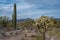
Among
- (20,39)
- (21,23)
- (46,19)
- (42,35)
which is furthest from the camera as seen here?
(21,23)

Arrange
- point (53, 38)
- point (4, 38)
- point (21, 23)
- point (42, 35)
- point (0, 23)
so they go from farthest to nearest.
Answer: point (21, 23) < point (0, 23) < point (4, 38) < point (53, 38) < point (42, 35)

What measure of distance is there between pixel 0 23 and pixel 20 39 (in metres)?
7.21

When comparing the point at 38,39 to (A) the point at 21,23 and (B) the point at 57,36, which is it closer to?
(B) the point at 57,36

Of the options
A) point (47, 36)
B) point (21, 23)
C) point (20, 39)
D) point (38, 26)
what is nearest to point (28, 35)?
point (20, 39)

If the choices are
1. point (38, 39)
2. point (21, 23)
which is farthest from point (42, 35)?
point (21, 23)

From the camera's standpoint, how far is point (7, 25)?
73.7ft

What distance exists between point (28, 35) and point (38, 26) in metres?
5.74

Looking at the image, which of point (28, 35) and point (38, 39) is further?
point (28, 35)

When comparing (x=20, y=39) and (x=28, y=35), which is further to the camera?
(x=28, y=35)

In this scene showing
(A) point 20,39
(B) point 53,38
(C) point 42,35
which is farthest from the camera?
(A) point 20,39

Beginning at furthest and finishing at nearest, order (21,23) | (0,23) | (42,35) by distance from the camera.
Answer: (21,23)
(0,23)
(42,35)

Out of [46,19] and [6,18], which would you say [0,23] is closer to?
[6,18]

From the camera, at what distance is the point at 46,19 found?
11.0 metres

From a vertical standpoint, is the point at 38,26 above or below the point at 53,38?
above
